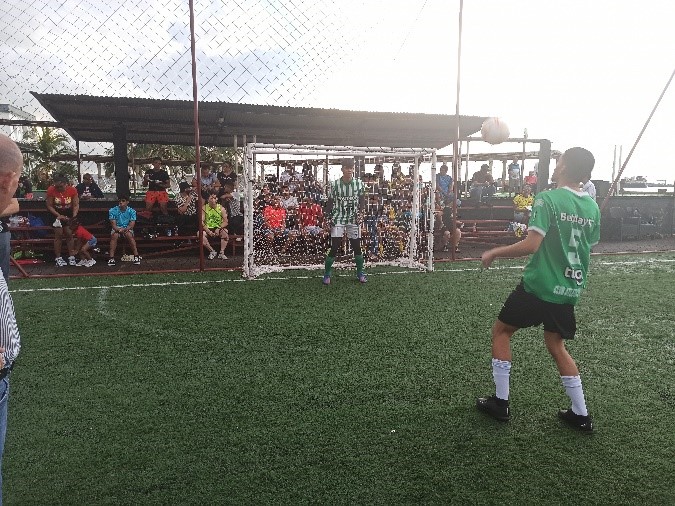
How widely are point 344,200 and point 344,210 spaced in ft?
0.60

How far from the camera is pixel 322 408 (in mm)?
3840

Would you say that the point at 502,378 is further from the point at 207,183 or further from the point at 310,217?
the point at 207,183

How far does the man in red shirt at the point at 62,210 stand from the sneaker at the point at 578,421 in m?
10.8

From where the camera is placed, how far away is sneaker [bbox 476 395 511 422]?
12.1 feet

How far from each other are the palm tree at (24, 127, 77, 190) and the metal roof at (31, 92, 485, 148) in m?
13.3

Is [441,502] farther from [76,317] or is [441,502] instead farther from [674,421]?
[76,317]

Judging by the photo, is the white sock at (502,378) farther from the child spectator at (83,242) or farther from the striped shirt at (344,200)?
the child spectator at (83,242)

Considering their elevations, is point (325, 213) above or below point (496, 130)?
below

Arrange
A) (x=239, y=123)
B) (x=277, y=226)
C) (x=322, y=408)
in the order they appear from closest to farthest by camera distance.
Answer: (x=322, y=408) < (x=277, y=226) < (x=239, y=123)

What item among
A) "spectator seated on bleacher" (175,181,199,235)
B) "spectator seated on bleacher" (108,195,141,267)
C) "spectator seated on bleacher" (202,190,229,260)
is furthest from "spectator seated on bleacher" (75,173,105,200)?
"spectator seated on bleacher" (202,190,229,260)

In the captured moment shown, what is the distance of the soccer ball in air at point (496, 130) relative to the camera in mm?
12547

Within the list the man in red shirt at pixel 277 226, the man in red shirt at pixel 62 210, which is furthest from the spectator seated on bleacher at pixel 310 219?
the man in red shirt at pixel 62 210

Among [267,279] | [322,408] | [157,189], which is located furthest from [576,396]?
[157,189]

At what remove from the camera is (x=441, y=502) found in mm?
2699
